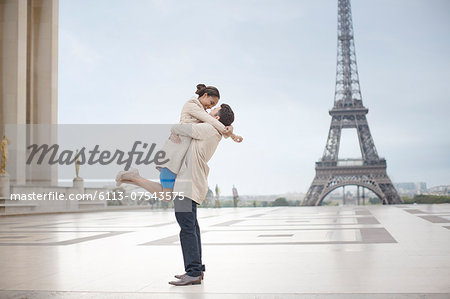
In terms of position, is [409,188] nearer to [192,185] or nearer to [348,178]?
[348,178]

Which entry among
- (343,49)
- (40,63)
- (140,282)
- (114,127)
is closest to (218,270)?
(140,282)

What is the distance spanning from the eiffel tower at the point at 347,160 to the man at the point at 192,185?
44.3 m

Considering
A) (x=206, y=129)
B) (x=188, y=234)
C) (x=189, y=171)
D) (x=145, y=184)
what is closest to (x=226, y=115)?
(x=206, y=129)

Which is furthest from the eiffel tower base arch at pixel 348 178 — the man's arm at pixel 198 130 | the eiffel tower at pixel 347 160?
the man's arm at pixel 198 130

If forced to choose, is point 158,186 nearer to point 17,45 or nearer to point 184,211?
point 184,211

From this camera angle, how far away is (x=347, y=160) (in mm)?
51719

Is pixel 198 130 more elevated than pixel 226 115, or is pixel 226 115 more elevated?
pixel 226 115

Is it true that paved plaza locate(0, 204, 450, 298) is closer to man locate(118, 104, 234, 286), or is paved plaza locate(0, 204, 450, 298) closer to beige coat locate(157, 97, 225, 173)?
man locate(118, 104, 234, 286)

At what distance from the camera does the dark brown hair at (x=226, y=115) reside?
183 inches

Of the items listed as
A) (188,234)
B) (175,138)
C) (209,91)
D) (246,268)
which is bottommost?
(246,268)

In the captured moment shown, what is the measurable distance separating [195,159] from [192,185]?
0.78 ft

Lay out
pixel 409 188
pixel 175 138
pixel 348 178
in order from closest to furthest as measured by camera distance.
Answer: pixel 175 138 → pixel 348 178 → pixel 409 188

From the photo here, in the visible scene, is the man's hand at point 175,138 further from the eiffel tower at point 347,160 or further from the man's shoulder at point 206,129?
the eiffel tower at point 347,160

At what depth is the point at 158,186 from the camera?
4.52 metres
